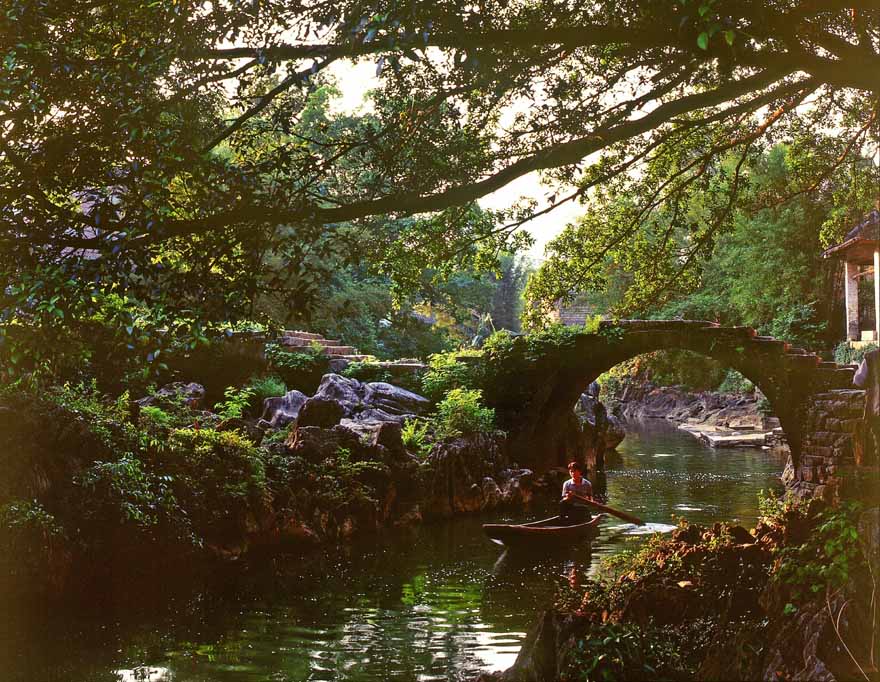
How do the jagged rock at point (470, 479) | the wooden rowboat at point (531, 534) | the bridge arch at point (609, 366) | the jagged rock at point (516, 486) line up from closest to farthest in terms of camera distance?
the wooden rowboat at point (531, 534) → the jagged rock at point (470, 479) → the jagged rock at point (516, 486) → the bridge arch at point (609, 366)

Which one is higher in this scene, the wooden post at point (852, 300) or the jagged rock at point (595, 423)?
the wooden post at point (852, 300)

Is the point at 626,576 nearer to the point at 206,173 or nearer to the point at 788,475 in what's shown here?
the point at 206,173

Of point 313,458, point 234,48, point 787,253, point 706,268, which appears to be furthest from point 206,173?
point 706,268

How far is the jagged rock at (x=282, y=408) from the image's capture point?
62.7 ft

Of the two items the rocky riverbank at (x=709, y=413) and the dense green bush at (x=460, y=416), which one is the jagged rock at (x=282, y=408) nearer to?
the dense green bush at (x=460, y=416)

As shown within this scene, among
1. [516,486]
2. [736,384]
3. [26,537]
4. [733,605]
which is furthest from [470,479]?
[736,384]

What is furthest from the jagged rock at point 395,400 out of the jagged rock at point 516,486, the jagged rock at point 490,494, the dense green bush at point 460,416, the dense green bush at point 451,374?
the jagged rock at point 490,494

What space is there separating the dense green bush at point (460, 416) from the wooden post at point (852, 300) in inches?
538

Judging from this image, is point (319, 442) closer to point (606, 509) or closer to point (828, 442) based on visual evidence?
point (606, 509)

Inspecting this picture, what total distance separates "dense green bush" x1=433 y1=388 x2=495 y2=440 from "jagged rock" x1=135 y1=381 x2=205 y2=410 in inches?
206

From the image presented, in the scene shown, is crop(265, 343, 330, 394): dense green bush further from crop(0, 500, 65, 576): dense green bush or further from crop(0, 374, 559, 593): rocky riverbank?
crop(0, 500, 65, 576): dense green bush

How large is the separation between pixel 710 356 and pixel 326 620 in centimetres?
1450

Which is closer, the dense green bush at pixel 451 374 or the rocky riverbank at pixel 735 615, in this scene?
the rocky riverbank at pixel 735 615

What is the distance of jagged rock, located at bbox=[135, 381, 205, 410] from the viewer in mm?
16297
